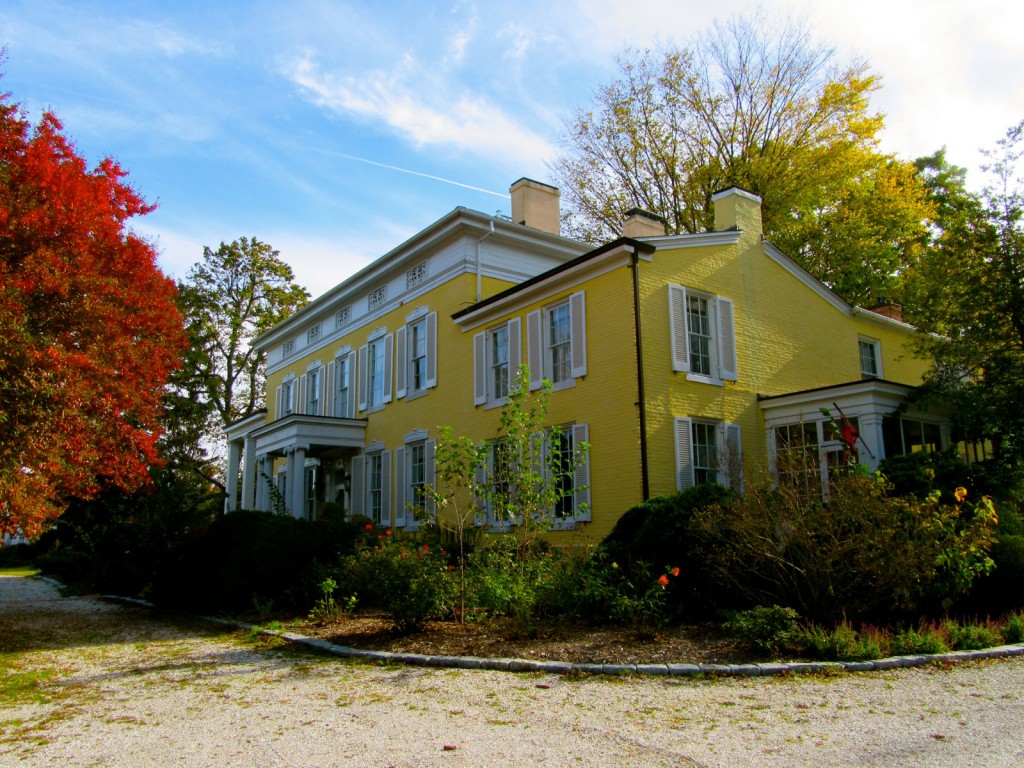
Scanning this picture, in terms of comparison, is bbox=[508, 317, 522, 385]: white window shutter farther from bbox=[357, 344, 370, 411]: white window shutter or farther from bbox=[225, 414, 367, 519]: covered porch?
bbox=[357, 344, 370, 411]: white window shutter

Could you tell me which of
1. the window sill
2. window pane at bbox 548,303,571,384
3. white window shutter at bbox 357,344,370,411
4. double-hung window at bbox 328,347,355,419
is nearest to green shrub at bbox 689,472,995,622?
the window sill

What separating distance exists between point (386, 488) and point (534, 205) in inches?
337

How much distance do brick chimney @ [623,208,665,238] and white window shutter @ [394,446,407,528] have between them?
8.19 meters

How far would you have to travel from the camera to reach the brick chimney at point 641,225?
722 inches

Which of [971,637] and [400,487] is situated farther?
[400,487]

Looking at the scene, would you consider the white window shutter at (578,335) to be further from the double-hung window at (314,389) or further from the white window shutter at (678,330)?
the double-hung window at (314,389)

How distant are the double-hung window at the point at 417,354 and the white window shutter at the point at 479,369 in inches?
76.5

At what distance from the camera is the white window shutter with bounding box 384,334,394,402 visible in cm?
2238

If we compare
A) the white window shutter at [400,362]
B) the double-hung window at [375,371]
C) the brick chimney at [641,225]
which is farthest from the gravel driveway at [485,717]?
the double-hung window at [375,371]

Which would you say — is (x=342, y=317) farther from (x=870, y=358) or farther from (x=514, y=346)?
(x=870, y=358)

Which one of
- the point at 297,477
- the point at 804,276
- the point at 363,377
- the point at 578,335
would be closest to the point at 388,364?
the point at 363,377

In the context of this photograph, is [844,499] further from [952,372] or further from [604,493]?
[952,372]

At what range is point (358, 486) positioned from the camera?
22.9m

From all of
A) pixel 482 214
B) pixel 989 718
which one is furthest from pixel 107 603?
pixel 989 718
